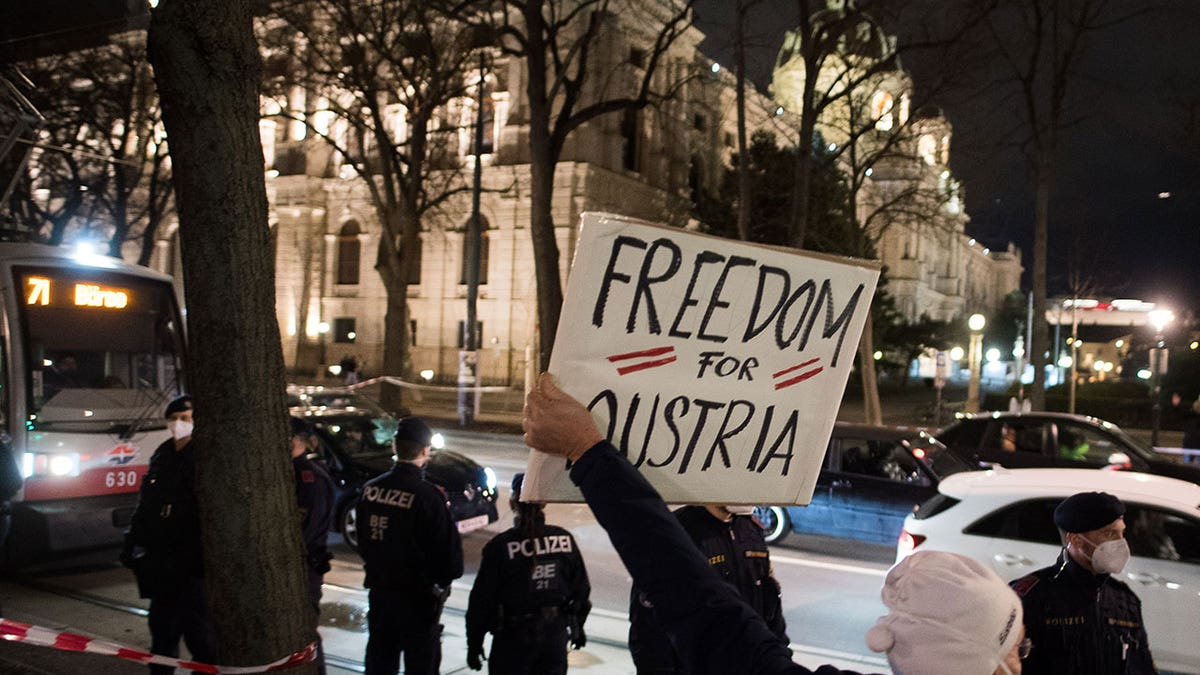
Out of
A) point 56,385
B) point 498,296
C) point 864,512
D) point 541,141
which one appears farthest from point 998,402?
point 56,385

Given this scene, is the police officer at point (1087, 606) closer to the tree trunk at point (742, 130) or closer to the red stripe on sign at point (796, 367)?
the red stripe on sign at point (796, 367)

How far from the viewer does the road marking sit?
437 inches

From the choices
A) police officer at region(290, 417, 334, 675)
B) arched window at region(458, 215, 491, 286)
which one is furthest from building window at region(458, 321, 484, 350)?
police officer at region(290, 417, 334, 675)

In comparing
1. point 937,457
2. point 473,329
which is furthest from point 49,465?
point 473,329

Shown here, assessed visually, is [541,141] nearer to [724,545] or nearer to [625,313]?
[724,545]

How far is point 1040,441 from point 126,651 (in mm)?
12445

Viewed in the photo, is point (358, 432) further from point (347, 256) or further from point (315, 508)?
point (347, 256)

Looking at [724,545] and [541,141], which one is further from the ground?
[541,141]

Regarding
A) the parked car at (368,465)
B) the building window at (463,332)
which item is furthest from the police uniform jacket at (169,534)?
the building window at (463,332)

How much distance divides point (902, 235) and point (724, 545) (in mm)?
81548

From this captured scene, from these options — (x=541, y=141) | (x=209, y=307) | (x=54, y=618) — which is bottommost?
(x=54, y=618)

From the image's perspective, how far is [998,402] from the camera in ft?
137

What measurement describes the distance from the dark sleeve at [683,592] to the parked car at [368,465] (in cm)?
896

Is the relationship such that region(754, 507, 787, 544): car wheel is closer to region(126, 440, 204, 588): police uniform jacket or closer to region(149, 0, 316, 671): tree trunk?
region(126, 440, 204, 588): police uniform jacket
